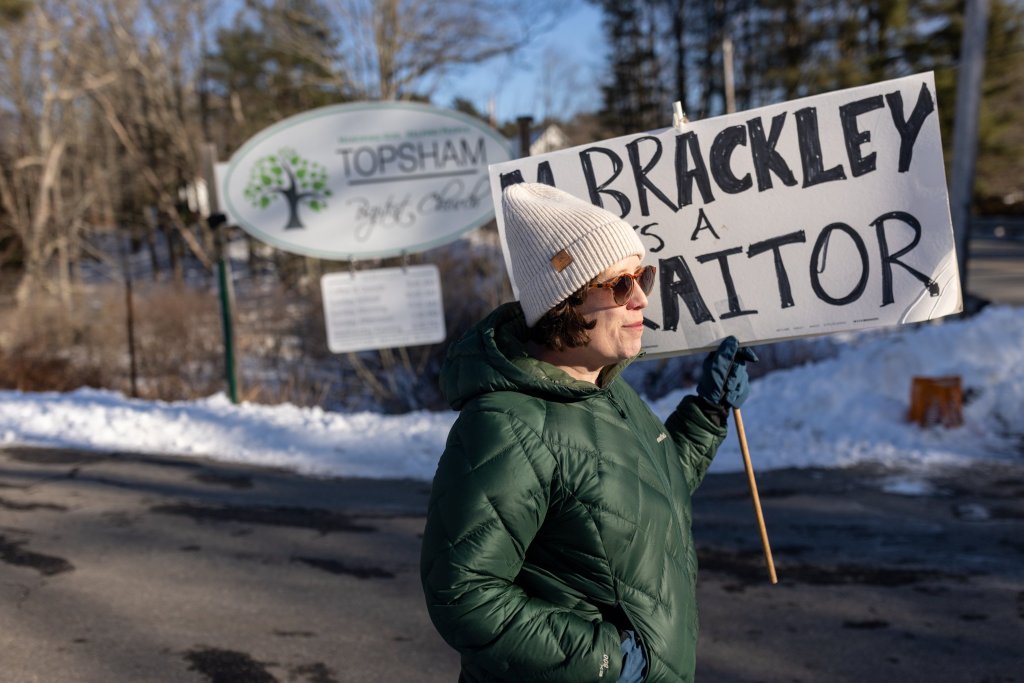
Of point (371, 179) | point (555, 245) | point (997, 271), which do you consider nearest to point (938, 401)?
point (371, 179)

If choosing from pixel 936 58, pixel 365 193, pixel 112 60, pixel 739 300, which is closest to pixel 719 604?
pixel 739 300

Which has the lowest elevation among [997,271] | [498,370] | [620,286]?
[498,370]

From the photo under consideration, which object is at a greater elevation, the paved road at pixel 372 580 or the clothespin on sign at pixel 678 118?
the clothespin on sign at pixel 678 118

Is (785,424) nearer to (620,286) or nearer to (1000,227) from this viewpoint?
(620,286)

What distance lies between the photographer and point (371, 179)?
10.4 meters

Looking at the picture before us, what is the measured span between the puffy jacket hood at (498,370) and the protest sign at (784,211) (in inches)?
40.0

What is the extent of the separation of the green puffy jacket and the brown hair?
0.07m

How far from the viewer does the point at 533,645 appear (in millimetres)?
1744

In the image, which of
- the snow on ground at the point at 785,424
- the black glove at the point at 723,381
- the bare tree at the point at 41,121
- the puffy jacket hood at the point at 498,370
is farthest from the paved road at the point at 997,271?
the bare tree at the point at 41,121

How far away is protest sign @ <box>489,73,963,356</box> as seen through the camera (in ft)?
9.74

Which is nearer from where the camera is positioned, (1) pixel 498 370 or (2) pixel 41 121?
(1) pixel 498 370

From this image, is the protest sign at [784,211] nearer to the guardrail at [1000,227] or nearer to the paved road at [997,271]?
the paved road at [997,271]

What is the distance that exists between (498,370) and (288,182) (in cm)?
885

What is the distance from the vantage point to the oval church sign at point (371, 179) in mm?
10203
